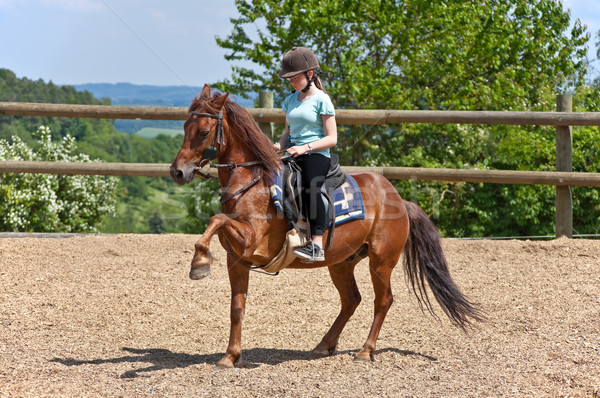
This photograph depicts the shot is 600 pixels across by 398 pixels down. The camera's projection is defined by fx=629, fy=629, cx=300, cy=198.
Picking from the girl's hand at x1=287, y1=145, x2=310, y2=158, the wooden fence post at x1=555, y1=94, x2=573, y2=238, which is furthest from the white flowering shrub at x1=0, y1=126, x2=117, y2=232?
the girl's hand at x1=287, y1=145, x2=310, y2=158

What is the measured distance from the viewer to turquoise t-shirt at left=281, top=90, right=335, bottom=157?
4617 mm

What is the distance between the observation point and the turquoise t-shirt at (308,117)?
15.1 feet

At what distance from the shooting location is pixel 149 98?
280ft

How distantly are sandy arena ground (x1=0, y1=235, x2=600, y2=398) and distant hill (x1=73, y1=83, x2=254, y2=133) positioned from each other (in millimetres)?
1736

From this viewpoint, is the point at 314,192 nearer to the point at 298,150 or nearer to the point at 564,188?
the point at 298,150

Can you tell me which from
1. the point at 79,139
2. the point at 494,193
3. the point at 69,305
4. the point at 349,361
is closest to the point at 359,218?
the point at 349,361

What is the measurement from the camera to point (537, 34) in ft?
53.8

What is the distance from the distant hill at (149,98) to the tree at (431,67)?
2.30 m

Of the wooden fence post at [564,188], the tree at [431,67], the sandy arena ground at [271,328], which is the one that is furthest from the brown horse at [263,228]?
the tree at [431,67]

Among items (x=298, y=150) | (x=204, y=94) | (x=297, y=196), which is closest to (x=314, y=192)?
(x=297, y=196)

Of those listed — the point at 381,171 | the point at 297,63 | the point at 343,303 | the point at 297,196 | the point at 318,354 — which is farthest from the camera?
the point at 381,171

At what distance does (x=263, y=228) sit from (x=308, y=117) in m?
0.88

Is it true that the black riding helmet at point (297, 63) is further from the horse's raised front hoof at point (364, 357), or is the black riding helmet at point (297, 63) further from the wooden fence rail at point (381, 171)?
the wooden fence rail at point (381, 171)

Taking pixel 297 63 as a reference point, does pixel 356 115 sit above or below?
below
